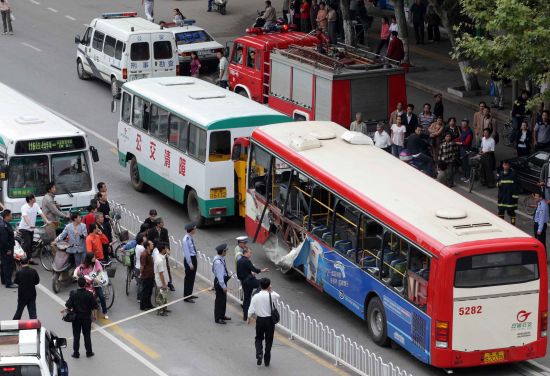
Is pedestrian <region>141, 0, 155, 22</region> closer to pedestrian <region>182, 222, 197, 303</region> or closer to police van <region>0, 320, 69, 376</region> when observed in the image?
pedestrian <region>182, 222, 197, 303</region>

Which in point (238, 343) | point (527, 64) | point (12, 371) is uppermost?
point (527, 64)

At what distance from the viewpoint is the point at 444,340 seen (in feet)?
67.8

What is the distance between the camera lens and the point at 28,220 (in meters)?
25.8

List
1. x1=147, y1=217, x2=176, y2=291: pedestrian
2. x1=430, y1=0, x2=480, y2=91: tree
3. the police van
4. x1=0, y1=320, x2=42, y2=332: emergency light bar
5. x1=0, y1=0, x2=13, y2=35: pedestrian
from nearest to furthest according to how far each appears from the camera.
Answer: the police van, x1=0, y1=320, x2=42, y2=332: emergency light bar, x1=147, y1=217, x2=176, y2=291: pedestrian, x1=430, y1=0, x2=480, y2=91: tree, x1=0, y1=0, x2=13, y2=35: pedestrian

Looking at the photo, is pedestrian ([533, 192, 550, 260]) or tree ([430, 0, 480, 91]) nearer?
pedestrian ([533, 192, 550, 260])

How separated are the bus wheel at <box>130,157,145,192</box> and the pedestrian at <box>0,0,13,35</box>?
59.6ft

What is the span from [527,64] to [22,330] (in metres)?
13.8

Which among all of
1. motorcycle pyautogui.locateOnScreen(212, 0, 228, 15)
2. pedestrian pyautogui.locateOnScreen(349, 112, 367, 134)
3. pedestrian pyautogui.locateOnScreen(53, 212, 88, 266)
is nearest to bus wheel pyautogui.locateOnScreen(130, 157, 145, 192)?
pedestrian pyautogui.locateOnScreen(349, 112, 367, 134)

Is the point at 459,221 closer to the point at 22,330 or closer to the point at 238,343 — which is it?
the point at 238,343

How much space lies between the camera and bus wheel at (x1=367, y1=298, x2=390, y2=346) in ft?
73.0

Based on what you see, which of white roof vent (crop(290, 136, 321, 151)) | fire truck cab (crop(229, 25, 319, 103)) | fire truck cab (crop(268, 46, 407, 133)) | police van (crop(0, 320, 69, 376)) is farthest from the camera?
fire truck cab (crop(229, 25, 319, 103))

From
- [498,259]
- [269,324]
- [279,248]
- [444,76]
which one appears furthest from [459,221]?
[444,76]

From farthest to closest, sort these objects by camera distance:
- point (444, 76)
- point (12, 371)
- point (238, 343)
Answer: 1. point (444, 76)
2. point (238, 343)
3. point (12, 371)

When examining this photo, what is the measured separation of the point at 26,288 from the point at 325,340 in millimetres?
5131
